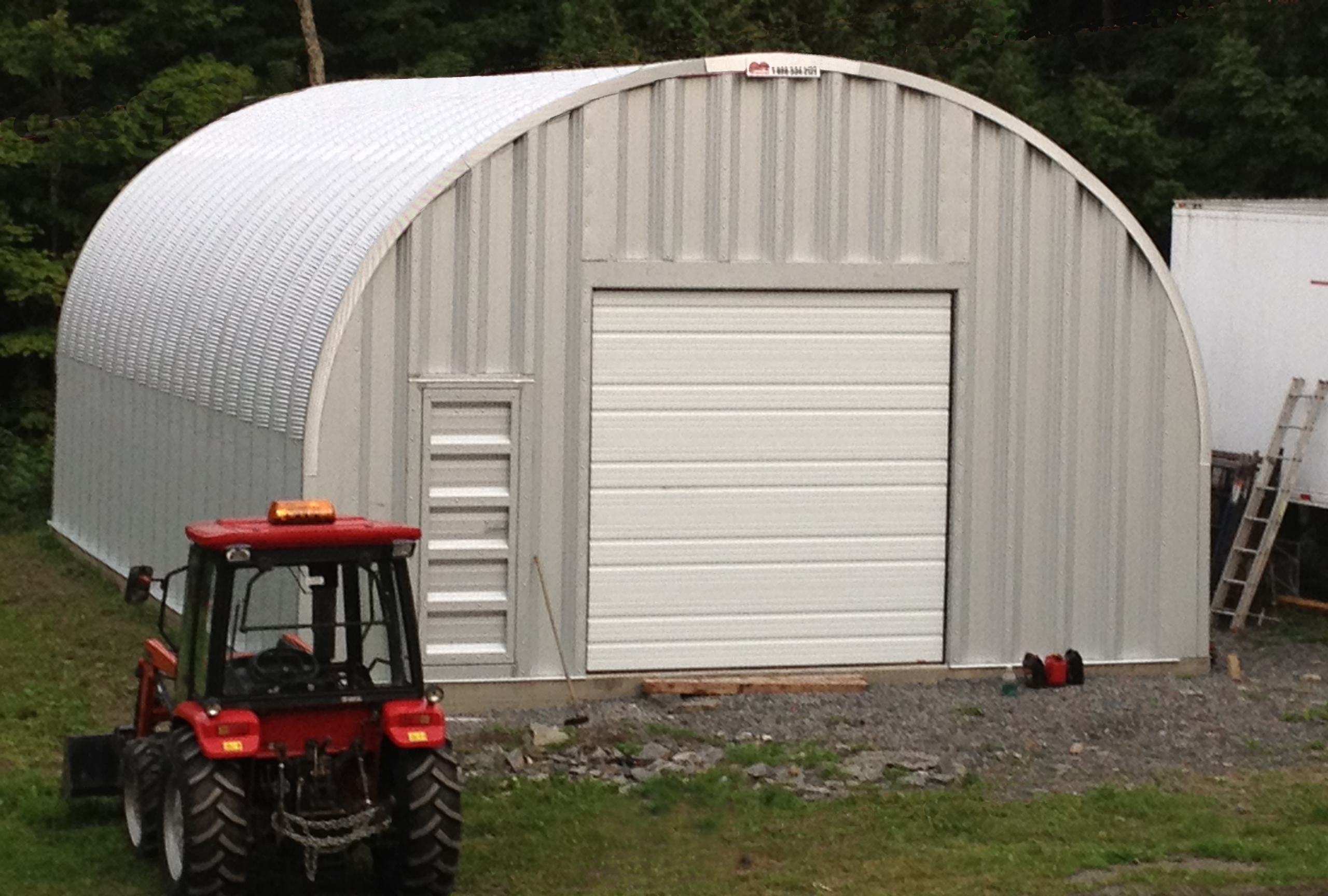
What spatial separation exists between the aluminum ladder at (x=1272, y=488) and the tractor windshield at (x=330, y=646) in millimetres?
10438

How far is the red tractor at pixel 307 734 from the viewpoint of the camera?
10602mm

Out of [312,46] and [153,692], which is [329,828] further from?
[312,46]

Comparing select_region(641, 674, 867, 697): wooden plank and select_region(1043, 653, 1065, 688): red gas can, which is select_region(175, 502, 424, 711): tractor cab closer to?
select_region(641, 674, 867, 697): wooden plank

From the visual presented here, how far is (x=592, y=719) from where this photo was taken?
15.8 meters

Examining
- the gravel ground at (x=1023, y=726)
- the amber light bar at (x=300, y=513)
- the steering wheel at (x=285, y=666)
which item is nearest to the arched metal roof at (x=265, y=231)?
the gravel ground at (x=1023, y=726)

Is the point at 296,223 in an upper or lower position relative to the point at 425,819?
upper

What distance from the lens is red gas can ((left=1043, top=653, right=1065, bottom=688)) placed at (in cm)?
1706

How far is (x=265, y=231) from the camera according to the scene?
18266 mm

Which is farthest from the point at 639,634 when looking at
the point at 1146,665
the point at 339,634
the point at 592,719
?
the point at 339,634

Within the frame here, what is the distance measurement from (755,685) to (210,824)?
6652mm

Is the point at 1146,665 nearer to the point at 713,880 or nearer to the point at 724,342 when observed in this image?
the point at 724,342

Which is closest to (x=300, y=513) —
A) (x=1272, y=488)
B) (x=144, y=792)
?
(x=144, y=792)

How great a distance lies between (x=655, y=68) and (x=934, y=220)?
2294 mm

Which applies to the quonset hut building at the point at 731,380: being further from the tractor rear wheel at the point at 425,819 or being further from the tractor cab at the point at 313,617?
the tractor rear wheel at the point at 425,819
